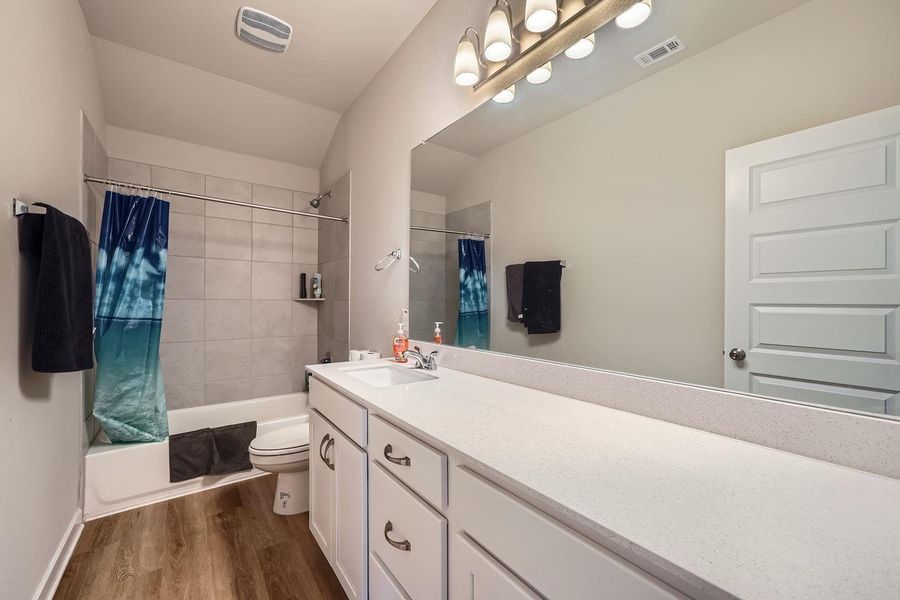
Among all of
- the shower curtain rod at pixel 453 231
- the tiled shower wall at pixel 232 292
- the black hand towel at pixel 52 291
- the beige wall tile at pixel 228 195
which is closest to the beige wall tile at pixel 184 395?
the tiled shower wall at pixel 232 292

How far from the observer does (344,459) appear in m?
1.29

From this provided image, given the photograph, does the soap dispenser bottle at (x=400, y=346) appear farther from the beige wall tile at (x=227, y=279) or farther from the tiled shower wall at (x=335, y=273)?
the beige wall tile at (x=227, y=279)

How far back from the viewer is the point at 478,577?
0.71 m

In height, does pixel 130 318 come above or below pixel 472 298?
below

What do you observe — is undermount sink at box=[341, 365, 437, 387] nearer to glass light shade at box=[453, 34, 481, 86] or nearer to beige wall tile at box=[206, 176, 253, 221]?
glass light shade at box=[453, 34, 481, 86]

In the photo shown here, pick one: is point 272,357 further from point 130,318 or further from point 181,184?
point 181,184

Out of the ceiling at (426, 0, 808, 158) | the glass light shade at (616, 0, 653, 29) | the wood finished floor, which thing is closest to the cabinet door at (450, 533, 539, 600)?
the wood finished floor

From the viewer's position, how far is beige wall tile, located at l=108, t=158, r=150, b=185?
2.46 meters

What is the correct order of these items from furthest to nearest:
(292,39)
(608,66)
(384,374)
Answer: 1. (292,39)
2. (384,374)
3. (608,66)

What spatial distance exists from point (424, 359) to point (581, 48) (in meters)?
1.30

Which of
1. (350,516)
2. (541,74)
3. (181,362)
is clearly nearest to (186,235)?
(181,362)

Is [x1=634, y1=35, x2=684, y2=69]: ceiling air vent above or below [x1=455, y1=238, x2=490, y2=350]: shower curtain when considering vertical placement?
above

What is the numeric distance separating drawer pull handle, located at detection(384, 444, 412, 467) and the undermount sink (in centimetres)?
57

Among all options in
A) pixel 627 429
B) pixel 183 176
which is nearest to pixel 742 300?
pixel 627 429
